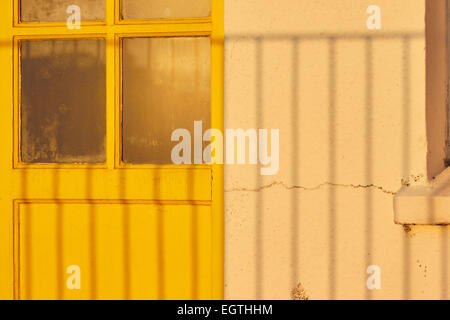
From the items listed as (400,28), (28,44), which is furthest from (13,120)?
(400,28)

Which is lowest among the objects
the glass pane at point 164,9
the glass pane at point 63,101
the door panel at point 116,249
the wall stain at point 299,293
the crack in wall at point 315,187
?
the wall stain at point 299,293

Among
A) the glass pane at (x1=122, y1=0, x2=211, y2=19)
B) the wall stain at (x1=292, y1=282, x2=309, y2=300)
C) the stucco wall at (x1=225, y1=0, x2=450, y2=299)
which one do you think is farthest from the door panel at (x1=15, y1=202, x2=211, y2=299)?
the glass pane at (x1=122, y1=0, x2=211, y2=19)

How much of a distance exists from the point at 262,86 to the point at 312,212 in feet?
2.00

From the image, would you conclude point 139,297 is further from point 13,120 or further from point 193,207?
point 13,120

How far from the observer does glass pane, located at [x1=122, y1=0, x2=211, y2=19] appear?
2545 mm

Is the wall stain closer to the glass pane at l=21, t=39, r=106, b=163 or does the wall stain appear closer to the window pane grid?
the window pane grid

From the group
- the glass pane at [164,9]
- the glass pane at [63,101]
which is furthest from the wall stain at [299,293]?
the glass pane at [164,9]

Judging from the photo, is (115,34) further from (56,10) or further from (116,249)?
(116,249)

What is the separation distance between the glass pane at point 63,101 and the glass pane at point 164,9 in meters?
0.22

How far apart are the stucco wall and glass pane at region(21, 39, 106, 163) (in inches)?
26.3

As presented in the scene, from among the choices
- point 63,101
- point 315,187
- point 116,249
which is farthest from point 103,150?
point 315,187

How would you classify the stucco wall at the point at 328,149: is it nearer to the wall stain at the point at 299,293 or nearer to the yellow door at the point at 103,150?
the wall stain at the point at 299,293

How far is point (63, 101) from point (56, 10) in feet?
1.47

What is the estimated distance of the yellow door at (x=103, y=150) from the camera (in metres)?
2.53
